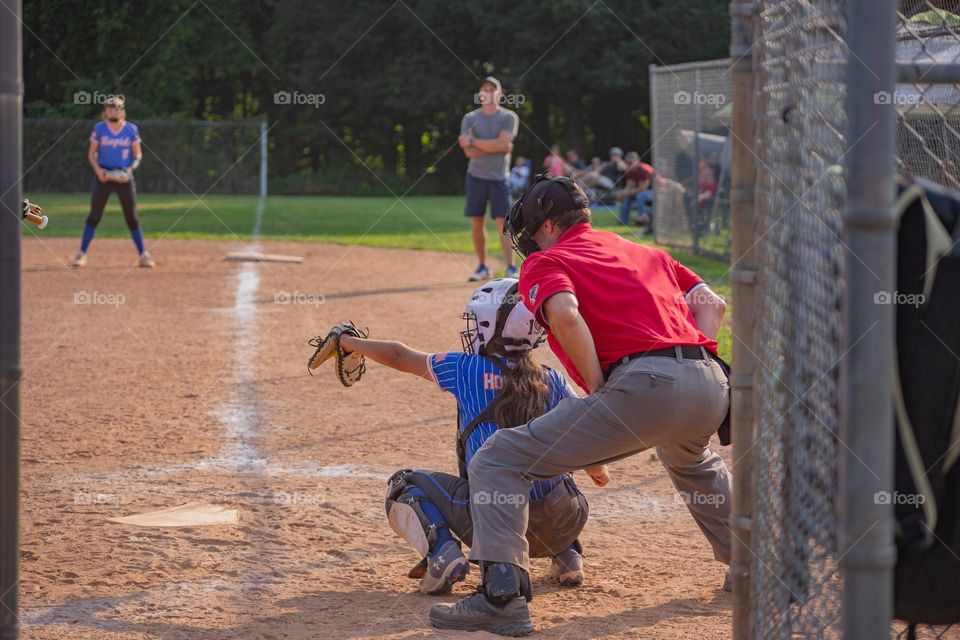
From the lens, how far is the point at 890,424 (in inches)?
75.6

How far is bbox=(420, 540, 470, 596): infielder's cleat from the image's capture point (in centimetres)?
436

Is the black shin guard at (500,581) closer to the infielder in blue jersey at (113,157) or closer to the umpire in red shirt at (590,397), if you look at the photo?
the umpire in red shirt at (590,397)

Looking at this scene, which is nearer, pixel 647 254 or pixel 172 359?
pixel 647 254

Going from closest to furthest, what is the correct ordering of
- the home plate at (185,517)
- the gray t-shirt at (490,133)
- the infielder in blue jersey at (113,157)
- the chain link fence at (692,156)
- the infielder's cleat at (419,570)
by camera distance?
the infielder's cleat at (419,570) < the home plate at (185,517) < the gray t-shirt at (490,133) < the infielder in blue jersey at (113,157) < the chain link fence at (692,156)

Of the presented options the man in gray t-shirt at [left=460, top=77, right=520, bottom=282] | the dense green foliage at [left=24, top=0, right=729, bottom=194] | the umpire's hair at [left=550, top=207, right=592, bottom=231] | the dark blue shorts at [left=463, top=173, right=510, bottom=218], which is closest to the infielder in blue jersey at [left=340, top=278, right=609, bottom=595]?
the umpire's hair at [left=550, top=207, right=592, bottom=231]

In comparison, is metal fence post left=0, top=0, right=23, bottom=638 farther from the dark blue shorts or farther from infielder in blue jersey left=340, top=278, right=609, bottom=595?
the dark blue shorts

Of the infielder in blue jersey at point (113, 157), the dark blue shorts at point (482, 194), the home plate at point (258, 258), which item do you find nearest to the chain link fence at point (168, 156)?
the home plate at point (258, 258)

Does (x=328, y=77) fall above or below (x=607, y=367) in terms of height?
above

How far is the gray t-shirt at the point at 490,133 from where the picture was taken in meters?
13.8

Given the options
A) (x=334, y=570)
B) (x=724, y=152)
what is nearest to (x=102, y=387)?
(x=334, y=570)

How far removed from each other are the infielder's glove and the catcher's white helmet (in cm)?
1167

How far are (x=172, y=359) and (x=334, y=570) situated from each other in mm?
5047

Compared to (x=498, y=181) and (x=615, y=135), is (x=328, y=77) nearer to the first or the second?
(x=615, y=135)

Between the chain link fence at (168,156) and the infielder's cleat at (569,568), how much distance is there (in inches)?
1323
